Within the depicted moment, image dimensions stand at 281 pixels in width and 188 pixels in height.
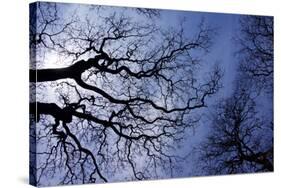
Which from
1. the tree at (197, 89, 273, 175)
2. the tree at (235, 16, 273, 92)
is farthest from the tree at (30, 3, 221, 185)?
the tree at (235, 16, 273, 92)

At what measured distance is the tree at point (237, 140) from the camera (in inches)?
324

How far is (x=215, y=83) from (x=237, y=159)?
0.96m

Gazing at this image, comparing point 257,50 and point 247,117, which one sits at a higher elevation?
point 257,50

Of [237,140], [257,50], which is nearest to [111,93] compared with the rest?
[237,140]

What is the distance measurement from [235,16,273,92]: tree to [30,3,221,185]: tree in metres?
0.46

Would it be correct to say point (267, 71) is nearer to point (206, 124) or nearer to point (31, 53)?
point (206, 124)

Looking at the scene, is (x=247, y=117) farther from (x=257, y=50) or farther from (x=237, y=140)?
(x=257, y=50)

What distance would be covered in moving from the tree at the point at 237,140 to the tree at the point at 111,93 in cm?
32

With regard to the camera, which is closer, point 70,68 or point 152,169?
point 70,68

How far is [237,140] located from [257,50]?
1098 millimetres

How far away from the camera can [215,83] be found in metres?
8.20

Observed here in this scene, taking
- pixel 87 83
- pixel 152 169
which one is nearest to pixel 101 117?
pixel 87 83

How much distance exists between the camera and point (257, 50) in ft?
27.9

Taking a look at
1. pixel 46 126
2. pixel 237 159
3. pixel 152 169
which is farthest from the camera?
pixel 237 159
